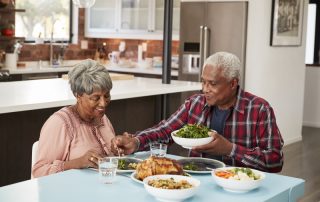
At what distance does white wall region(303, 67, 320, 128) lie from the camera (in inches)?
331

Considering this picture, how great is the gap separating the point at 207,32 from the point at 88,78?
13.2 ft

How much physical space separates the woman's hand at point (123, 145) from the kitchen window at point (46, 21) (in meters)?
5.30

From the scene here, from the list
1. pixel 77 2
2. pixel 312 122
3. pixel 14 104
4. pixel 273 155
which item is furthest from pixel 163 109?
pixel 312 122

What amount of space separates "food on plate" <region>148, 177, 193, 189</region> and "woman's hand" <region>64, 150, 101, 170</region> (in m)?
0.36

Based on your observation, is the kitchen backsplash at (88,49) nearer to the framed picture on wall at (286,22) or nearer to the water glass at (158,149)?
the framed picture on wall at (286,22)

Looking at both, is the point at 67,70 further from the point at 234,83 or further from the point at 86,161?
the point at 86,161

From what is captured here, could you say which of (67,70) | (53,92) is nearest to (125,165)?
(53,92)

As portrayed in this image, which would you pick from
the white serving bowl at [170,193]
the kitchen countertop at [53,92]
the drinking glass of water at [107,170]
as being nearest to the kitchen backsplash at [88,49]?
the kitchen countertop at [53,92]

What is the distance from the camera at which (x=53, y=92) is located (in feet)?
13.8

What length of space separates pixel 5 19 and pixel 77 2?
252 cm

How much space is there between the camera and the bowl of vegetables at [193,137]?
8.34ft

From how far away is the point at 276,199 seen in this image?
2162 millimetres

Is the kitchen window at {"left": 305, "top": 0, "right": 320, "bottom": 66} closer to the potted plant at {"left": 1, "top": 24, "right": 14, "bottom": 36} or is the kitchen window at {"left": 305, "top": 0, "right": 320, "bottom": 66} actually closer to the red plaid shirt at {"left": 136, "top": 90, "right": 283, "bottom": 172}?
the potted plant at {"left": 1, "top": 24, "right": 14, "bottom": 36}

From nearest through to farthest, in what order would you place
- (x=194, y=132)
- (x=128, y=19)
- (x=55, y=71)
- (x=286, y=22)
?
(x=194, y=132)
(x=286, y=22)
(x=55, y=71)
(x=128, y=19)
